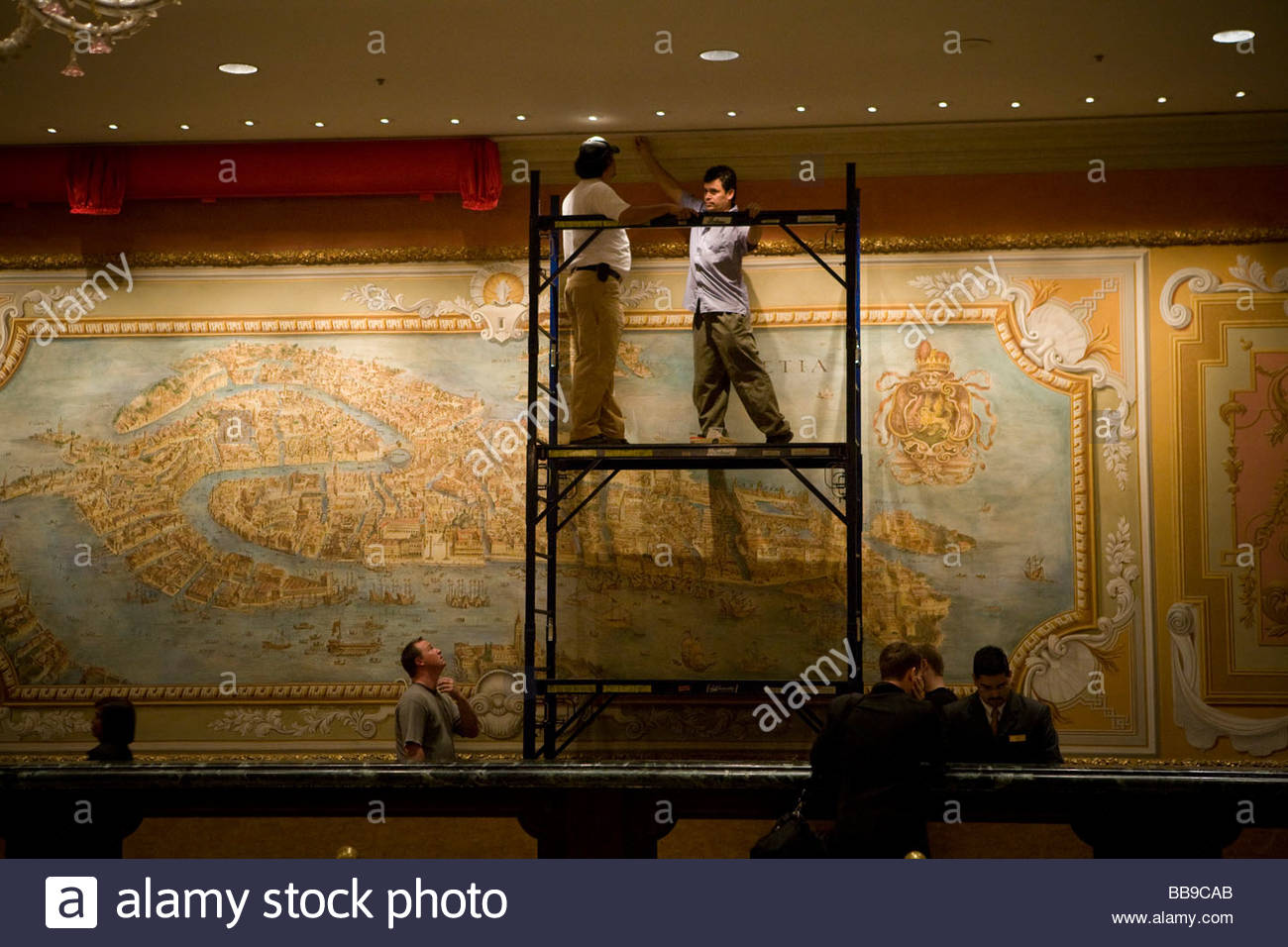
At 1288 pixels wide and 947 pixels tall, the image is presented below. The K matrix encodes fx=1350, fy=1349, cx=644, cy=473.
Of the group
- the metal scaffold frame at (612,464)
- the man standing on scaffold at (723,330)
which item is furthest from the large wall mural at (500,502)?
the man standing on scaffold at (723,330)

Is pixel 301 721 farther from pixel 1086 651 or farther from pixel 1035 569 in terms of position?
pixel 1086 651

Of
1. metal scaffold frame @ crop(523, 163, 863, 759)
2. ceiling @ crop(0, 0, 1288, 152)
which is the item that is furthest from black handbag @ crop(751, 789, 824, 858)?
ceiling @ crop(0, 0, 1288, 152)

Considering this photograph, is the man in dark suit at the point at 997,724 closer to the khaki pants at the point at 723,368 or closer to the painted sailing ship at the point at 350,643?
the khaki pants at the point at 723,368

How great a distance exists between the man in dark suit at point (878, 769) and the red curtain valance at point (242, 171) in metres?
4.56

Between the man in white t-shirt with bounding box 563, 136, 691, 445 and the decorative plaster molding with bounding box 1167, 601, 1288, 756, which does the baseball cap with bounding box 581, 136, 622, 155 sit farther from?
the decorative plaster molding with bounding box 1167, 601, 1288, 756

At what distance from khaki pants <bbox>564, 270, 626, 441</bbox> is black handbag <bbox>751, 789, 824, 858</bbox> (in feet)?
12.3

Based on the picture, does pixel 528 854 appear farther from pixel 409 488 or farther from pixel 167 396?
pixel 167 396

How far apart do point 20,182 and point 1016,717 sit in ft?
21.2

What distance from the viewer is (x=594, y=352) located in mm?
7273

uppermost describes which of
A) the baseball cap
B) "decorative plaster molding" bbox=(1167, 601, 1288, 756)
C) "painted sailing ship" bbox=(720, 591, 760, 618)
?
the baseball cap

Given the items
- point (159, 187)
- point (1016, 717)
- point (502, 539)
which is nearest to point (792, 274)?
point (502, 539)

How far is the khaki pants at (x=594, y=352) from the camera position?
23.8 ft

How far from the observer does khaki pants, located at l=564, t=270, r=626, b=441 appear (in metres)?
7.24

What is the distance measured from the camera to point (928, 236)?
777 centimetres
